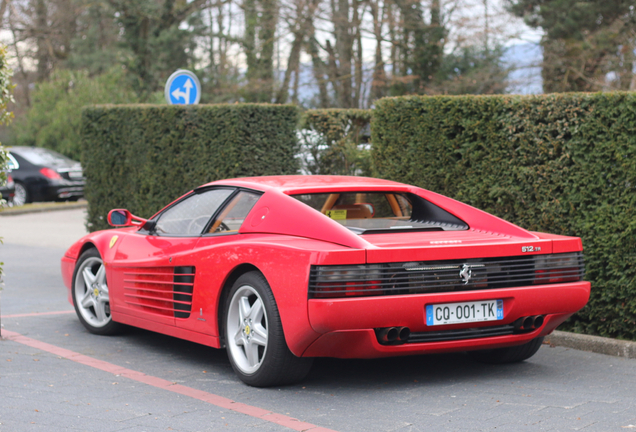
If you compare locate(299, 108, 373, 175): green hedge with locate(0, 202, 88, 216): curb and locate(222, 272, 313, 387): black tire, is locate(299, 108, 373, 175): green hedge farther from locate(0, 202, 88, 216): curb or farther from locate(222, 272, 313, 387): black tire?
locate(0, 202, 88, 216): curb

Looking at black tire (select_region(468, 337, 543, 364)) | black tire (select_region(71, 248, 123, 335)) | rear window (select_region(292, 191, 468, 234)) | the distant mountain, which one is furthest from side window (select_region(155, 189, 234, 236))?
the distant mountain

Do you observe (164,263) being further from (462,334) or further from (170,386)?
(462,334)

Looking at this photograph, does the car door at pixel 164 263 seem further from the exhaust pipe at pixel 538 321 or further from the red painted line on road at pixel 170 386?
the exhaust pipe at pixel 538 321

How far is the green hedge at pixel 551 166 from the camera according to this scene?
6234 millimetres

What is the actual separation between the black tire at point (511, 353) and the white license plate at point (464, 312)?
77 centimetres

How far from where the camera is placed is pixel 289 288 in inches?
184

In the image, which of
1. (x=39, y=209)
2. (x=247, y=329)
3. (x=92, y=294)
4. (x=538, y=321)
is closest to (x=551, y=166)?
(x=538, y=321)

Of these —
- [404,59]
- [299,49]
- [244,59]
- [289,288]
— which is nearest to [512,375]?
[289,288]

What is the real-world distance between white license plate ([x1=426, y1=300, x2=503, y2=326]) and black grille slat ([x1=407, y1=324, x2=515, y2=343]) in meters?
0.10

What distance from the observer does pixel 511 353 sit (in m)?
5.67

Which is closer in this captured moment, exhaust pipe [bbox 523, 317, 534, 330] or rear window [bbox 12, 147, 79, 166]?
exhaust pipe [bbox 523, 317, 534, 330]

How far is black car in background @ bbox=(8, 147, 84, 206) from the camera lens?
23.2m

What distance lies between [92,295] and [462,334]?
3.40 m

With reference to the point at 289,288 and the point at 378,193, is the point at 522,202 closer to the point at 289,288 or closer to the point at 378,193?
the point at 378,193
